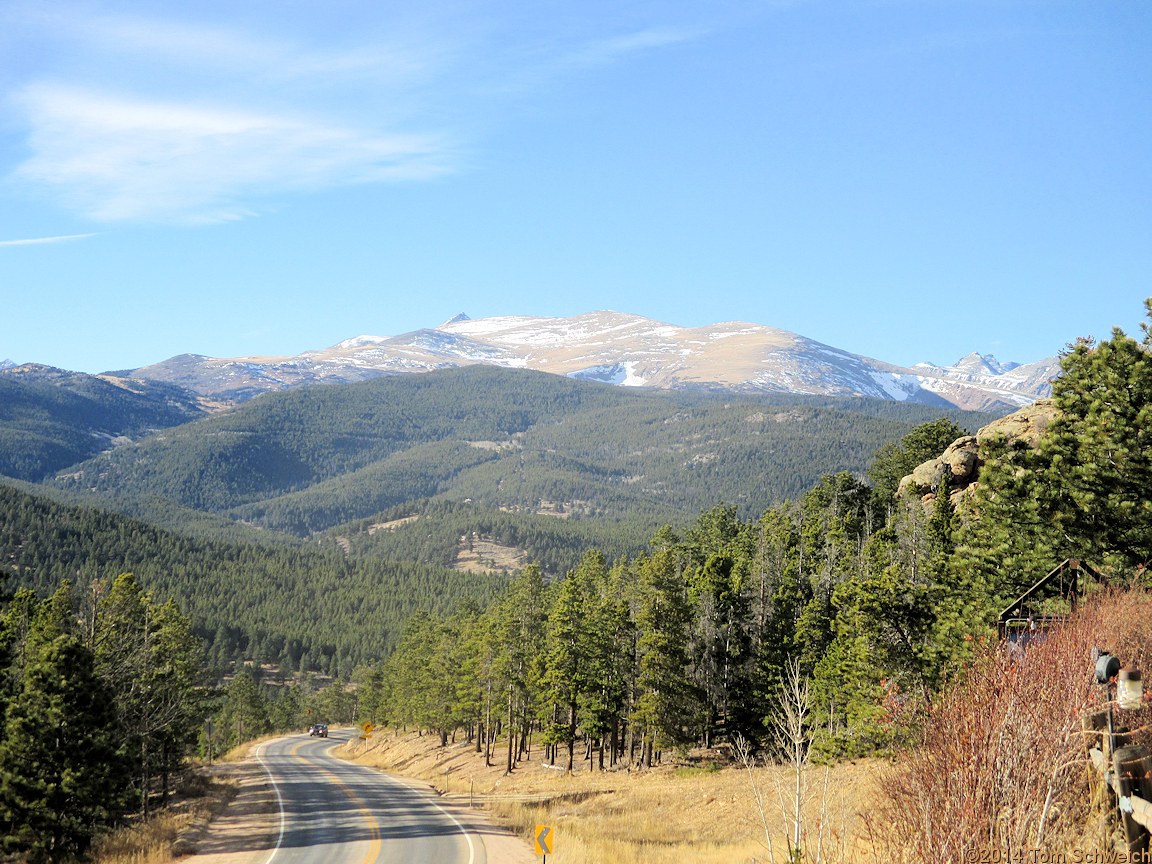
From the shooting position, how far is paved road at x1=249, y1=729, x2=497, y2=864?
3050cm

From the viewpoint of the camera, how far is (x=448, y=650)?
80.8m

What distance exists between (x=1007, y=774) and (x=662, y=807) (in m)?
36.0

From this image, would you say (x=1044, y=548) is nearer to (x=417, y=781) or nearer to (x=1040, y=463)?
(x=1040, y=463)

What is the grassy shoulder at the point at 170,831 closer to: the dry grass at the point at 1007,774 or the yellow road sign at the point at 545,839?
the yellow road sign at the point at 545,839

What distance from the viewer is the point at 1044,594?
2614 centimetres

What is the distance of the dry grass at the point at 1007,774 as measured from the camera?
9078 millimetres

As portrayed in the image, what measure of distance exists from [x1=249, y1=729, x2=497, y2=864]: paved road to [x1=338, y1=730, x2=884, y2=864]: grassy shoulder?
2694 mm

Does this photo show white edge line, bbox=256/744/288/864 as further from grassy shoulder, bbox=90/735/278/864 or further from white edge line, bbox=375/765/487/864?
white edge line, bbox=375/765/487/864

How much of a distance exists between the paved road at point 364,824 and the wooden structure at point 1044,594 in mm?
17734

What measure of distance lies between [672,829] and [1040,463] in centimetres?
2152

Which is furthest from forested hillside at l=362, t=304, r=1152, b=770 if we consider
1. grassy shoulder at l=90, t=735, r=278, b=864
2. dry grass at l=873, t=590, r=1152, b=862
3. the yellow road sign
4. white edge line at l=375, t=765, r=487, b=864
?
grassy shoulder at l=90, t=735, r=278, b=864

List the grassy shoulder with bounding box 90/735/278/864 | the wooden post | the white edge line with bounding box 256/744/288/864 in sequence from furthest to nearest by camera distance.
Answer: the white edge line with bounding box 256/744/288/864
the grassy shoulder with bounding box 90/735/278/864
the wooden post

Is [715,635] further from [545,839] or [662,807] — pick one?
[545,839]

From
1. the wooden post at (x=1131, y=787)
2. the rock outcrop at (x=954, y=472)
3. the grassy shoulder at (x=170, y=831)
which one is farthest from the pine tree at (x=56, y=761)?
the rock outcrop at (x=954, y=472)
